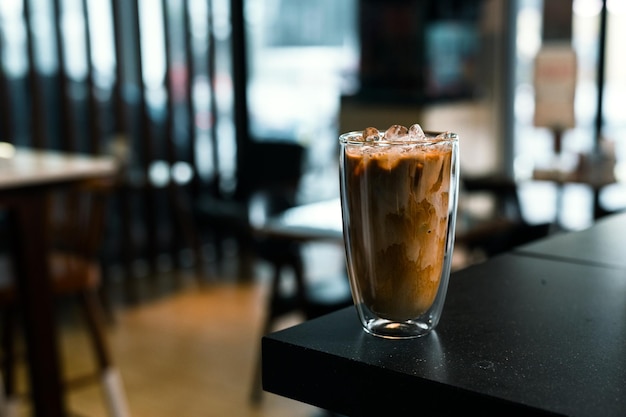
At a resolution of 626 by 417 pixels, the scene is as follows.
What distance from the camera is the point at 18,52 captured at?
4.52 metres

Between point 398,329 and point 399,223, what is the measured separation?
0.12 meters

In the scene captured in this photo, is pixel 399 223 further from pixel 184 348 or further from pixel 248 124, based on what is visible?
pixel 248 124

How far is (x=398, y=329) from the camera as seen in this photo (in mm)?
834

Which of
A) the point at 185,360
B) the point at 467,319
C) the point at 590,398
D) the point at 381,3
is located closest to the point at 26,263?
the point at 185,360

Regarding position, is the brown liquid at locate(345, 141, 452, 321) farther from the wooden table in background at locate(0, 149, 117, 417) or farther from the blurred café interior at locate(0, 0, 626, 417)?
the blurred café interior at locate(0, 0, 626, 417)

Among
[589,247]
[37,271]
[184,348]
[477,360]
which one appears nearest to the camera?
[477,360]

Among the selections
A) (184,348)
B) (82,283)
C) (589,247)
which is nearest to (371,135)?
(589,247)

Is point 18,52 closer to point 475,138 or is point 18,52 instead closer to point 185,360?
point 185,360

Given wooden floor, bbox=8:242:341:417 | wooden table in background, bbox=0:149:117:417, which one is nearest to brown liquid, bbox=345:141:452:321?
wooden table in background, bbox=0:149:117:417

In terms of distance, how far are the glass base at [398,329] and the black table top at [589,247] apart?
0.44 metres

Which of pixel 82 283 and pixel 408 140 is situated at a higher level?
pixel 408 140

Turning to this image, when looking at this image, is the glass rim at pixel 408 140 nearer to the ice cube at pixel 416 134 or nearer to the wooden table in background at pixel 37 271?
the ice cube at pixel 416 134

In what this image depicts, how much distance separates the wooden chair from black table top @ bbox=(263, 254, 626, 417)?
2049 mm

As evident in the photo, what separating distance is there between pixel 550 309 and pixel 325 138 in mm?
5257
